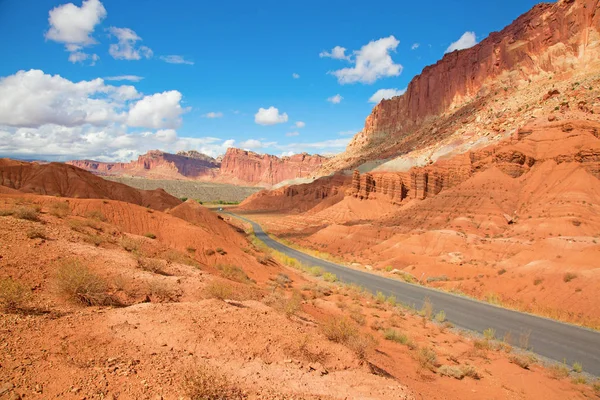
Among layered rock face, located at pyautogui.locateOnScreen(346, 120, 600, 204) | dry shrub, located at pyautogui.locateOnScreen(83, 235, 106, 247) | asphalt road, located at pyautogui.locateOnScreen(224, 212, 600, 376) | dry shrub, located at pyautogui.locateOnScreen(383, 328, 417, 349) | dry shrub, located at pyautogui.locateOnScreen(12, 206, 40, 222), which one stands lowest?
asphalt road, located at pyautogui.locateOnScreen(224, 212, 600, 376)

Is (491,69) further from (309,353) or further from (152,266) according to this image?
(309,353)

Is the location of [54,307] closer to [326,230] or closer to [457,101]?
[326,230]

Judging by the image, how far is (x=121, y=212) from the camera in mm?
22594

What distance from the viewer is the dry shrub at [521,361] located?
405 inches

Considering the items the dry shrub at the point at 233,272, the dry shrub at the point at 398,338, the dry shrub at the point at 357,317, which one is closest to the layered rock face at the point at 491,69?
the dry shrub at the point at 233,272

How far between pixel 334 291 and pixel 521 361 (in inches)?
383

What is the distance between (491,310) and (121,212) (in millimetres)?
23151

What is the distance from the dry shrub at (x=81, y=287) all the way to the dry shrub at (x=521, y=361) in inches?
457

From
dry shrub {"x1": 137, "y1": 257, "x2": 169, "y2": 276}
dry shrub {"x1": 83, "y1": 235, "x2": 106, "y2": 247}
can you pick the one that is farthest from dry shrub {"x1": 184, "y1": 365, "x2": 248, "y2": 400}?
dry shrub {"x1": 83, "y1": 235, "x2": 106, "y2": 247}

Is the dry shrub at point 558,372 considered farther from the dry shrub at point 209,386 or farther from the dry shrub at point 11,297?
the dry shrub at point 11,297

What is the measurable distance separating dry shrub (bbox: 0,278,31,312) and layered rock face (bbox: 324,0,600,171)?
73334mm

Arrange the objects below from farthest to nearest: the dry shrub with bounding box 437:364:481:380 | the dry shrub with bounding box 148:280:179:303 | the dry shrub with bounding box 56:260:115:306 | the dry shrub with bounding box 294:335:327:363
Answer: the dry shrub with bounding box 437:364:481:380, the dry shrub with bounding box 148:280:179:303, the dry shrub with bounding box 56:260:115:306, the dry shrub with bounding box 294:335:327:363

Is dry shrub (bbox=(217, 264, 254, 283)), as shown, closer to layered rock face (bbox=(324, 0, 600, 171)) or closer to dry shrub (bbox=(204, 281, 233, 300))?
dry shrub (bbox=(204, 281, 233, 300))

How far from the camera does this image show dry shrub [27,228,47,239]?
1017 cm
